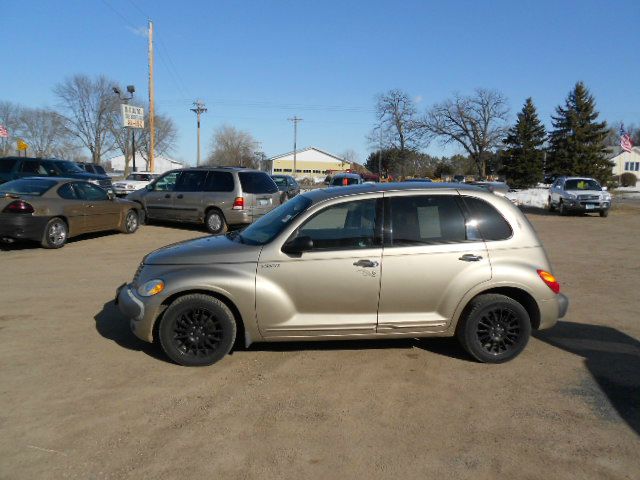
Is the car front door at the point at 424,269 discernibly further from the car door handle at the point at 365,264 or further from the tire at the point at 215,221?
the tire at the point at 215,221

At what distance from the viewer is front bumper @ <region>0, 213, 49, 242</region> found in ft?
32.9

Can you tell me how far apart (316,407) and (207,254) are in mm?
1712

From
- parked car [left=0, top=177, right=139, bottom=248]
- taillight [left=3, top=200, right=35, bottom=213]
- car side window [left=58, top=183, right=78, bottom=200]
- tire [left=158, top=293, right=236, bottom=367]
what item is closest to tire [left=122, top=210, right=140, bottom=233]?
parked car [left=0, top=177, right=139, bottom=248]

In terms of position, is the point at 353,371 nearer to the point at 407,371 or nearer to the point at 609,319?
the point at 407,371

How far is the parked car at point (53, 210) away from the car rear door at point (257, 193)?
3.29m

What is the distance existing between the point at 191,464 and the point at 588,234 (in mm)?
15680

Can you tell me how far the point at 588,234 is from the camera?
617 inches

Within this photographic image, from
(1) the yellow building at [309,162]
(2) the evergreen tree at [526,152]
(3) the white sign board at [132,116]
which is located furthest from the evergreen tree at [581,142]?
(1) the yellow building at [309,162]

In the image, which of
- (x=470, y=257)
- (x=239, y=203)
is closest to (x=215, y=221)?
(x=239, y=203)

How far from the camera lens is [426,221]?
4688mm

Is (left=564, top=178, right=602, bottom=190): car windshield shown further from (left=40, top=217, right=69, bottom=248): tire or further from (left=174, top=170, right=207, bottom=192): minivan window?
(left=40, top=217, right=69, bottom=248): tire

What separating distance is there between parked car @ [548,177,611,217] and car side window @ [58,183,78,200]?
20.0 meters

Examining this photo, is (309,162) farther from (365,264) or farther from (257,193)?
(365,264)

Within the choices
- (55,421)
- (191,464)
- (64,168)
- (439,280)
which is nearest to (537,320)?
(439,280)
